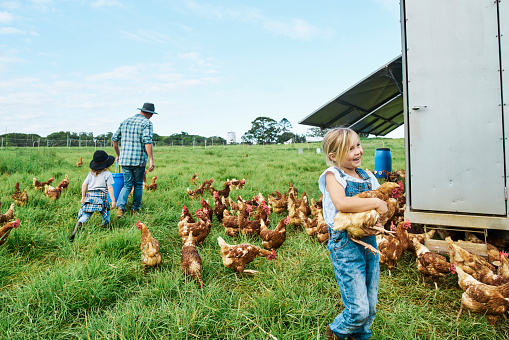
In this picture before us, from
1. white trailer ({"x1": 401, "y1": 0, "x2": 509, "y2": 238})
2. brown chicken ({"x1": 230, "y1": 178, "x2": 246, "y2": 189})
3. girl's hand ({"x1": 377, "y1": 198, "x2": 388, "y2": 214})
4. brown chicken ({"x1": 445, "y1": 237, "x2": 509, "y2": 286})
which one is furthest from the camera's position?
brown chicken ({"x1": 230, "y1": 178, "x2": 246, "y2": 189})

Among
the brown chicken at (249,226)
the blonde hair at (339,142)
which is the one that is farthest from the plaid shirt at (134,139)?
the blonde hair at (339,142)

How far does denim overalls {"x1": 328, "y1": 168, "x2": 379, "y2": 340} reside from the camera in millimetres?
1631

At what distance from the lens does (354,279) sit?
1.64 m

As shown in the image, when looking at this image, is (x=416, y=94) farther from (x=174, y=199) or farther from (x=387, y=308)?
(x=174, y=199)

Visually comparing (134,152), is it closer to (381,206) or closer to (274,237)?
(274,237)

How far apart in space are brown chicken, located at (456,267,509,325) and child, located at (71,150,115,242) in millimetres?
4006

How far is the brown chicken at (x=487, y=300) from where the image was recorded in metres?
1.97

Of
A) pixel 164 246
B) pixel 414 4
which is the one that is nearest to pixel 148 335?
pixel 164 246

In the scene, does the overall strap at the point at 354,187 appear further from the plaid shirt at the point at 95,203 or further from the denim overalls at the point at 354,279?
the plaid shirt at the point at 95,203

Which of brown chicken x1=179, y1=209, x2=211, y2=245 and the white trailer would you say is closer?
the white trailer

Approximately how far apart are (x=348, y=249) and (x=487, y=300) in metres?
1.27

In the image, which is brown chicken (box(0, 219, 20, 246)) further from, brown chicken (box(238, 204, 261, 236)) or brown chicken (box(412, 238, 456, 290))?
brown chicken (box(412, 238, 456, 290))

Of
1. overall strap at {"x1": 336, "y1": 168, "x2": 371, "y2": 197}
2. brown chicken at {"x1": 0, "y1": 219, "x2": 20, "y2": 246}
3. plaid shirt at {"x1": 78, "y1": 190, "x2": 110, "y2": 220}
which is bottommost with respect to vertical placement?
brown chicken at {"x1": 0, "y1": 219, "x2": 20, "y2": 246}

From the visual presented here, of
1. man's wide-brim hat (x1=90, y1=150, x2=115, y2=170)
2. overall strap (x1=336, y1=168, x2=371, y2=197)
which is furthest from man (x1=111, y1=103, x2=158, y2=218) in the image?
overall strap (x1=336, y1=168, x2=371, y2=197)
